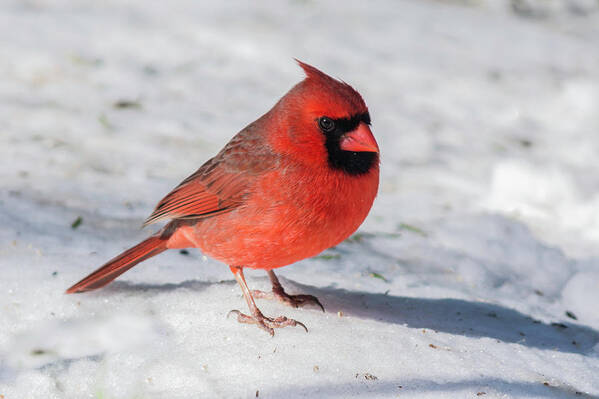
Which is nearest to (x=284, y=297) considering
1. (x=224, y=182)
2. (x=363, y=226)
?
(x=224, y=182)

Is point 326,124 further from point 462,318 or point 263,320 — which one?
point 462,318

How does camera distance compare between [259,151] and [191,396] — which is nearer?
[191,396]

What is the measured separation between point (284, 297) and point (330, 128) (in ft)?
3.00

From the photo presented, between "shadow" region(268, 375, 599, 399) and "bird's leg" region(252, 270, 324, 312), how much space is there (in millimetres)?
679

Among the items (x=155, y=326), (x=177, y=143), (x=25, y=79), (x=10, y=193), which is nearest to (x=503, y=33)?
(x=177, y=143)

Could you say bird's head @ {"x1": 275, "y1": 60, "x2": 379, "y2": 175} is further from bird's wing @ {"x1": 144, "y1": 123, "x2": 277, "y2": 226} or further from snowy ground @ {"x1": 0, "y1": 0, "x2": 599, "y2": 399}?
snowy ground @ {"x1": 0, "y1": 0, "x2": 599, "y2": 399}

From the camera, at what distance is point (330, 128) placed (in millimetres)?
3090

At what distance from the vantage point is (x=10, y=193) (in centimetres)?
462

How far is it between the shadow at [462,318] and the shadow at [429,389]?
490mm

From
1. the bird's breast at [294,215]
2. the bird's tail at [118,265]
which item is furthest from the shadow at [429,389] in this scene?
the bird's tail at [118,265]

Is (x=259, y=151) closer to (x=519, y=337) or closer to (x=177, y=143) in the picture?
(x=519, y=337)

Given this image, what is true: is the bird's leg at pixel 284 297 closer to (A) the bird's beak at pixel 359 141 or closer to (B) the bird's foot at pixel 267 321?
(B) the bird's foot at pixel 267 321

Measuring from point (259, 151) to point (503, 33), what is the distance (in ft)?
19.5

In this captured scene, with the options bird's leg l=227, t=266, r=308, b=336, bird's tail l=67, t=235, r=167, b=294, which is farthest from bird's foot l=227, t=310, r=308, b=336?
bird's tail l=67, t=235, r=167, b=294
